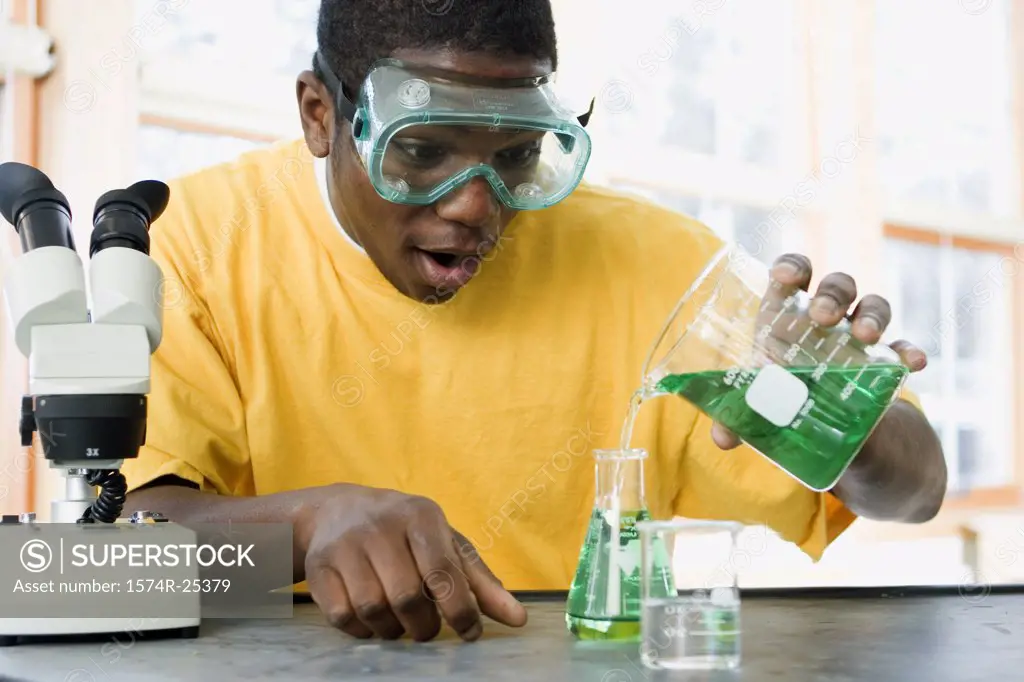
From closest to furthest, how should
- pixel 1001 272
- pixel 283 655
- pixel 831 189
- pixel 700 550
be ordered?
pixel 283 655 < pixel 700 550 < pixel 831 189 < pixel 1001 272

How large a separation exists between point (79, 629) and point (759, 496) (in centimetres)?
95

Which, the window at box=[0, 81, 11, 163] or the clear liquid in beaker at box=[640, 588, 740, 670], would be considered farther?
the window at box=[0, 81, 11, 163]

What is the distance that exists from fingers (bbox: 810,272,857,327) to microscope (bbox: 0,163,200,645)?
65 centimetres

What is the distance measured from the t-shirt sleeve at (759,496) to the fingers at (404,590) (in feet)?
2.26

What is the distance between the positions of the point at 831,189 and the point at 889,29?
70 cm

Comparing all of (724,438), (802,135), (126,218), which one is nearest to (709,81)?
(802,135)

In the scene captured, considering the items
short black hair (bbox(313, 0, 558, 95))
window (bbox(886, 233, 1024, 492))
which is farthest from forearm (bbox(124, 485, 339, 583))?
window (bbox(886, 233, 1024, 492))

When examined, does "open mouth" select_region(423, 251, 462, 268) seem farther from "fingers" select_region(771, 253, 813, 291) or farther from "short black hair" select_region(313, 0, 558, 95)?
"fingers" select_region(771, 253, 813, 291)

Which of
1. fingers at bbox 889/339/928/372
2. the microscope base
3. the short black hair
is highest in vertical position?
the short black hair

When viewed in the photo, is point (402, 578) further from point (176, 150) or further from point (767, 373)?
point (176, 150)

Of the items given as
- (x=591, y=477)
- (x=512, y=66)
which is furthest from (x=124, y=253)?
(x=591, y=477)

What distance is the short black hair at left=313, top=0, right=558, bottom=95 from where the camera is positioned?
151cm

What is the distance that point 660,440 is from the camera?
1.76 m

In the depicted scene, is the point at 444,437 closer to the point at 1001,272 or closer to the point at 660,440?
the point at 660,440
